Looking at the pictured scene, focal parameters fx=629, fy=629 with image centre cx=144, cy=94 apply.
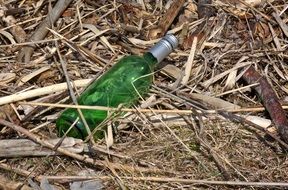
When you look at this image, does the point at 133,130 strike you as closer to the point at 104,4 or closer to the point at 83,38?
the point at 83,38

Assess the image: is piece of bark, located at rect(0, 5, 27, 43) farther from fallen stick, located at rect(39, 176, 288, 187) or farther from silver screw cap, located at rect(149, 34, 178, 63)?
fallen stick, located at rect(39, 176, 288, 187)

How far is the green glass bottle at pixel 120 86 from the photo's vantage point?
2.51 meters

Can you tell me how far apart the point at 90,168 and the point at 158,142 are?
11.4 inches

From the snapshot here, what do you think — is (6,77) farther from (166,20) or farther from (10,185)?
(166,20)

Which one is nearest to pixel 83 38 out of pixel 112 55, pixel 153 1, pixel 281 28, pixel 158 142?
pixel 112 55

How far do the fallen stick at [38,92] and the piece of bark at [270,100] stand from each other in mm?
701

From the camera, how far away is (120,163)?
2.38m

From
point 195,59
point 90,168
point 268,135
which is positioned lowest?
point 90,168

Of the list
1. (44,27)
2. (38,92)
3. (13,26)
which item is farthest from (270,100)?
(13,26)

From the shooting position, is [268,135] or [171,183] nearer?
[171,183]

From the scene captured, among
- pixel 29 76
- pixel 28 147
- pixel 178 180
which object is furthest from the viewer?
pixel 29 76

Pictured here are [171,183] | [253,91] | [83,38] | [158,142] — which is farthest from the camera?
[83,38]

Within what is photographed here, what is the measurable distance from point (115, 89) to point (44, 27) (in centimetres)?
58

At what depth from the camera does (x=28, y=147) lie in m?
2.41
